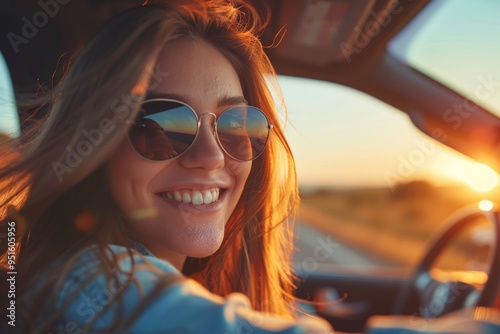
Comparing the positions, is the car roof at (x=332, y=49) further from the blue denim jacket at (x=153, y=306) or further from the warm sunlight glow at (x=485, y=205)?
the blue denim jacket at (x=153, y=306)

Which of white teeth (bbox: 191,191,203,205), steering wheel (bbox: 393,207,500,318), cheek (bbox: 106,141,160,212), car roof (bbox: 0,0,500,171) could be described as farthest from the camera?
steering wheel (bbox: 393,207,500,318)

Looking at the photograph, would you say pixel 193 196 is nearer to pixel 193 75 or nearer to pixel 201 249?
pixel 201 249

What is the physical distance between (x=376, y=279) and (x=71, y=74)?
2.87 meters

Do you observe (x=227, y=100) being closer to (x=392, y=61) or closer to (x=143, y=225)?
(x=143, y=225)

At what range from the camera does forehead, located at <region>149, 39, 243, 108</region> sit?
168 cm

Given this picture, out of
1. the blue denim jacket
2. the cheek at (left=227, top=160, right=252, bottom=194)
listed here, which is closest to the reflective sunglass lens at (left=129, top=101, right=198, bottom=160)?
the cheek at (left=227, top=160, right=252, bottom=194)

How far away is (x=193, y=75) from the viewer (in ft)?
5.64

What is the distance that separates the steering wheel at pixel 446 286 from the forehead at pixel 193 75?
138 cm

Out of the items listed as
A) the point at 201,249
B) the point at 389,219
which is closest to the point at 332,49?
the point at 201,249

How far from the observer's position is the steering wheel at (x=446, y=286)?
2406 mm

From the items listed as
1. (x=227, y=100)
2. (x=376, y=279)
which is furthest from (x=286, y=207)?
(x=376, y=279)

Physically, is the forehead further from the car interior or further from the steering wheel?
the steering wheel

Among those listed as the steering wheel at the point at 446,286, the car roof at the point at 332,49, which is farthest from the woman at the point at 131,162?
the steering wheel at the point at 446,286

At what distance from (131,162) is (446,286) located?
1.88 m
